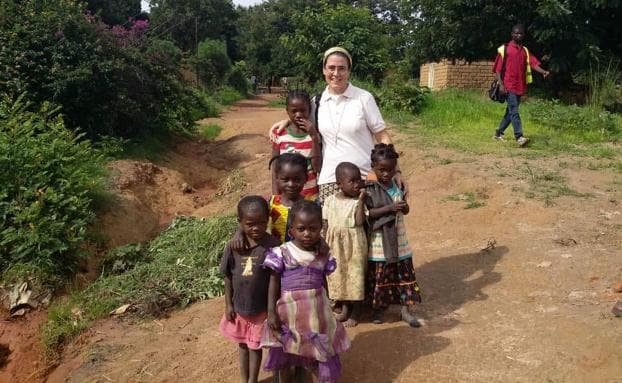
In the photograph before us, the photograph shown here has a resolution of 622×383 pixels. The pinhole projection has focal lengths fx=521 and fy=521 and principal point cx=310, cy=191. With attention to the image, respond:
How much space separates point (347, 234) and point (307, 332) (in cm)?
84

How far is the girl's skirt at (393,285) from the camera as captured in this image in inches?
130

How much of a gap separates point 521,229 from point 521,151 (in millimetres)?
2855

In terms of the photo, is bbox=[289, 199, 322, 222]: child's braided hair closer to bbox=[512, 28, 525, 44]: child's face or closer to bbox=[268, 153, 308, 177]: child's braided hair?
bbox=[268, 153, 308, 177]: child's braided hair

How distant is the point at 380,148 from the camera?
317 centimetres

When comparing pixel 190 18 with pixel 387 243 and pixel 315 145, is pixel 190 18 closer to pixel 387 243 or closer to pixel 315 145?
pixel 315 145

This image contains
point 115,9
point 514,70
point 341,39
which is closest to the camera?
point 514,70

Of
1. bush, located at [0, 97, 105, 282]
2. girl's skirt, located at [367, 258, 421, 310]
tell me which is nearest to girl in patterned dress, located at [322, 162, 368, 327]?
girl's skirt, located at [367, 258, 421, 310]

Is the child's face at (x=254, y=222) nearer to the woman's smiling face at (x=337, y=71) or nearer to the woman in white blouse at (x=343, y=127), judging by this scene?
the woman in white blouse at (x=343, y=127)

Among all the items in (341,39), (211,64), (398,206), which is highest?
(341,39)

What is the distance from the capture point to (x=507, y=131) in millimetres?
8836

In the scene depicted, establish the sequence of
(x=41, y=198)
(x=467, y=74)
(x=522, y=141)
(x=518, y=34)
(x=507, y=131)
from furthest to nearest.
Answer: (x=467, y=74)
(x=507, y=131)
(x=522, y=141)
(x=518, y=34)
(x=41, y=198)

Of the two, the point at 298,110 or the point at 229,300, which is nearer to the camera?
the point at 229,300

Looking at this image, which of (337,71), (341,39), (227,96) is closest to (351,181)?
(337,71)

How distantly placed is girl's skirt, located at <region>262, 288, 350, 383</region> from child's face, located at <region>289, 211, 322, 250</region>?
0.25 meters
